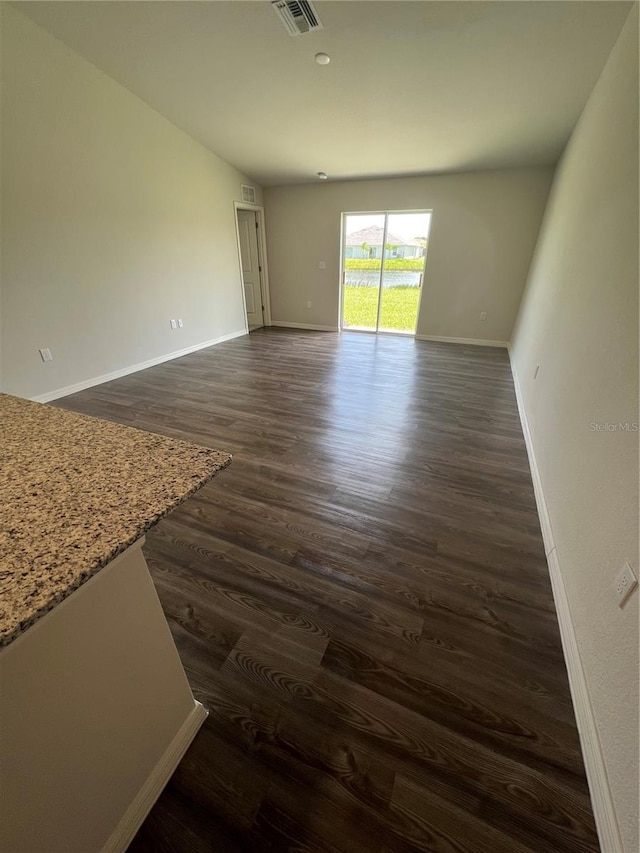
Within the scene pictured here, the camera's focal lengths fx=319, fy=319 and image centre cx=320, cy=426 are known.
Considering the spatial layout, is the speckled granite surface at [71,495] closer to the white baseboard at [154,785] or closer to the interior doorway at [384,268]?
the white baseboard at [154,785]

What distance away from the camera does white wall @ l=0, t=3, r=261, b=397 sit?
2.65 metres

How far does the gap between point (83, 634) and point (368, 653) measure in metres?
0.94

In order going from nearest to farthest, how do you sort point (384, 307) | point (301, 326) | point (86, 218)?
point (86, 218), point (384, 307), point (301, 326)

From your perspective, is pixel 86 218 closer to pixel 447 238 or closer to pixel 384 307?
pixel 384 307

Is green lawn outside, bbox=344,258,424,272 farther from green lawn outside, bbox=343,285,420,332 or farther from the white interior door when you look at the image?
the white interior door

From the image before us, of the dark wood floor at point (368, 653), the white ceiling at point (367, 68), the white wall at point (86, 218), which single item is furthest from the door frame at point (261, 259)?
the dark wood floor at point (368, 653)

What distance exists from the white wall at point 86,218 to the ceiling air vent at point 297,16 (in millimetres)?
2046

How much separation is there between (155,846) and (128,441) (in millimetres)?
998

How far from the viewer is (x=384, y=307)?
18.7 feet

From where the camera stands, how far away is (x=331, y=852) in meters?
0.78

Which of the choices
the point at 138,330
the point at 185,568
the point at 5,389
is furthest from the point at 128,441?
the point at 138,330

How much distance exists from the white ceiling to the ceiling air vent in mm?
62

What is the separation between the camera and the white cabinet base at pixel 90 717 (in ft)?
1.74

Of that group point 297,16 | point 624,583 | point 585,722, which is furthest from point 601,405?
point 297,16
